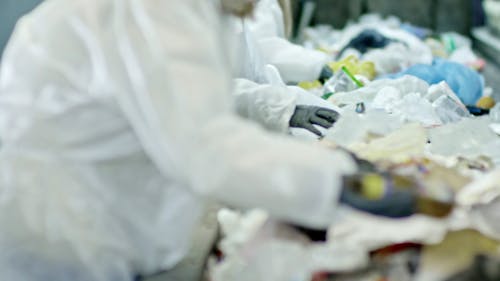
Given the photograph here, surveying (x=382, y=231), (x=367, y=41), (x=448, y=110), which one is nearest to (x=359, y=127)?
(x=448, y=110)

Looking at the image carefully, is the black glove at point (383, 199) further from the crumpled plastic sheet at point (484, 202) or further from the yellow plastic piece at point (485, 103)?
the yellow plastic piece at point (485, 103)

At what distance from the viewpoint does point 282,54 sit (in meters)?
2.77

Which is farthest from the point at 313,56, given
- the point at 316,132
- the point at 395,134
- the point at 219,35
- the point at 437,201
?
the point at 437,201

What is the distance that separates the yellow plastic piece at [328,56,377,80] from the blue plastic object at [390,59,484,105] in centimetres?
12

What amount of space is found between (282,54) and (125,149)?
4.94 ft

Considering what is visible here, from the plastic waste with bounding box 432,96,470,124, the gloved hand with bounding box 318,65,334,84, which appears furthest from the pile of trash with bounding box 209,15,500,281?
the gloved hand with bounding box 318,65,334,84

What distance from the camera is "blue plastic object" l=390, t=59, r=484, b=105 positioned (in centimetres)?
262

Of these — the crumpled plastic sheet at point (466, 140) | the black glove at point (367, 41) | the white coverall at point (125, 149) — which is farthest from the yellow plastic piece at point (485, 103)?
the white coverall at point (125, 149)

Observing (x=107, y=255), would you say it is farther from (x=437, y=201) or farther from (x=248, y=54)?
(x=248, y=54)

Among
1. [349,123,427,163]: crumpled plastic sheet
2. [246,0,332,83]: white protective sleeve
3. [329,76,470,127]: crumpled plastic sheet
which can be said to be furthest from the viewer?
[246,0,332,83]: white protective sleeve

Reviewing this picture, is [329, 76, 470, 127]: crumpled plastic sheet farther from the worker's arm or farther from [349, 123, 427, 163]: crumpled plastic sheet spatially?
the worker's arm

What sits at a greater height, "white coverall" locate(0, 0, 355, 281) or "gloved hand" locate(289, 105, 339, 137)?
"white coverall" locate(0, 0, 355, 281)

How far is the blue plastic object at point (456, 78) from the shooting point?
2.62m

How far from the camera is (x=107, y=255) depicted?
1.38 meters
